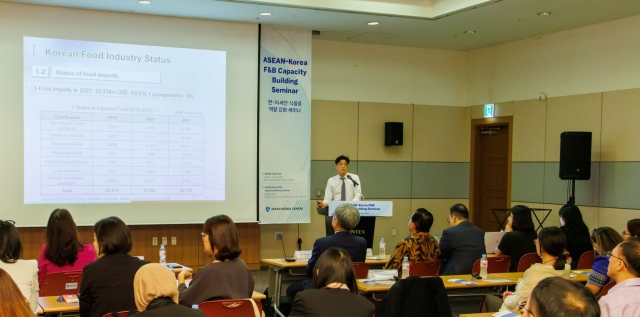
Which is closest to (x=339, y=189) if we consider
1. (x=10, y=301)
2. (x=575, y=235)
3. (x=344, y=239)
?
(x=575, y=235)

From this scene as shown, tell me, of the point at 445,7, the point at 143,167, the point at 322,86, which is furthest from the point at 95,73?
the point at 445,7

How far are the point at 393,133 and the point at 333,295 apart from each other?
24.0 feet

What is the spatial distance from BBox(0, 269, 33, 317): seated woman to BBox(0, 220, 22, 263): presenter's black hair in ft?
6.49

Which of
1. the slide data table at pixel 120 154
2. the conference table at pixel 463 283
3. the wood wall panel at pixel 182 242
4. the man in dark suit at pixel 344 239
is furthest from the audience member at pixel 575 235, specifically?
the slide data table at pixel 120 154

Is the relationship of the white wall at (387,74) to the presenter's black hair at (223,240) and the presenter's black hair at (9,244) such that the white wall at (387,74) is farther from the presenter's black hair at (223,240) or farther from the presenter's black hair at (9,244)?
the presenter's black hair at (9,244)

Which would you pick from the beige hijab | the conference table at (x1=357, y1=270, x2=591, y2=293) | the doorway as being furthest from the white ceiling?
the beige hijab

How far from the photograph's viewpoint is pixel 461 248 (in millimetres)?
5754

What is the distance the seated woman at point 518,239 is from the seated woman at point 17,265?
4378mm

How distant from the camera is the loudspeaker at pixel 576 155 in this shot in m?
8.45

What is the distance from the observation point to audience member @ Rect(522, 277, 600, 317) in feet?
6.44

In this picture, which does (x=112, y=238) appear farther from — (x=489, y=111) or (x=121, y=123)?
(x=489, y=111)

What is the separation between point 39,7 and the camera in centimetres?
781

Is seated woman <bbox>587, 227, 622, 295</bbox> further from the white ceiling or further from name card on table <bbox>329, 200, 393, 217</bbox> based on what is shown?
the white ceiling

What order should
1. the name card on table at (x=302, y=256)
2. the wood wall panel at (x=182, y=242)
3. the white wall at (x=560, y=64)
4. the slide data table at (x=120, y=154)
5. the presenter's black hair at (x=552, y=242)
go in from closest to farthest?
1. the presenter's black hair at (x=552, y=242)
2. the name card on table at (x=302, y=256)
3. the slide data table at (x=120, y=154)
4. the white wall at (x=560, y=64)
5. the wood wall panel at (x=182, y=242)
